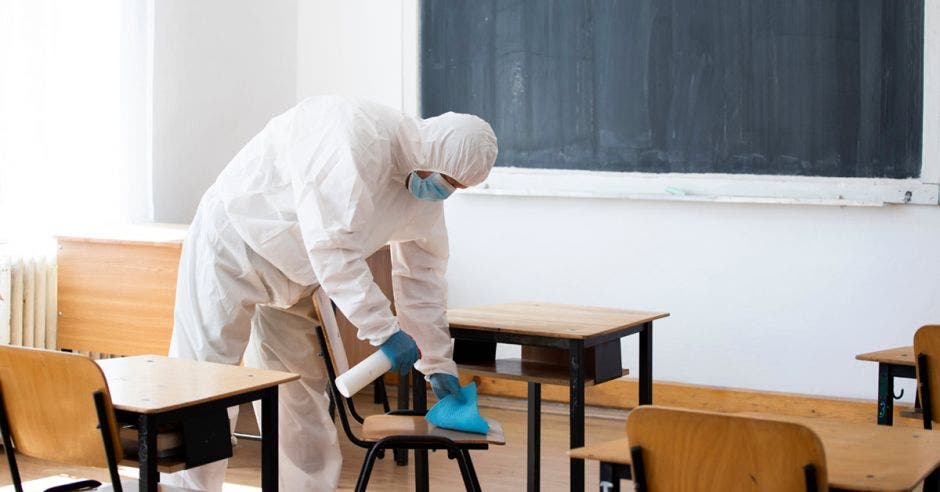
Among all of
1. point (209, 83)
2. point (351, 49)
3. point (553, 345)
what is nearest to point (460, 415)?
point (553, 345)

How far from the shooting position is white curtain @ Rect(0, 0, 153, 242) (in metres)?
4.52

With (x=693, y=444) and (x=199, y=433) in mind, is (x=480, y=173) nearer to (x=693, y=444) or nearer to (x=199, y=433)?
(x=199, y=433)

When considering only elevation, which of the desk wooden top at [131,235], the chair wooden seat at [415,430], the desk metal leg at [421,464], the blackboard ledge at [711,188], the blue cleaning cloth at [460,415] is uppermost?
the blackboard ledge at [711,188]

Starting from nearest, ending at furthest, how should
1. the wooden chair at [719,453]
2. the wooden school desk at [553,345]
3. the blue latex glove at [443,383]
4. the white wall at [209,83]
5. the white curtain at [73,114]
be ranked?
the wooden chair at [719,453] < the blue latex glove at [443,383] < the wooden school desk at [553,345] < the white curtain at [73,114] < the white wall at [209,83]

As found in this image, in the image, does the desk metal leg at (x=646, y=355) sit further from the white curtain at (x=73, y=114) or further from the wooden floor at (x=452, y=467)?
the white curtain at (x=73, y=114)

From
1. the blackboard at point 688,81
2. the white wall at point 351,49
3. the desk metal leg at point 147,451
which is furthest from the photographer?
the white wall at point 351,49

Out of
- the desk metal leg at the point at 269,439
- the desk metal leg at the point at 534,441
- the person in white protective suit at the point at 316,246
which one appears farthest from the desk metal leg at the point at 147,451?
the desk metal leg at the point at 534,441

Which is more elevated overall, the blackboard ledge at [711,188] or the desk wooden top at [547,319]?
the blackboard ledge at [711,188]

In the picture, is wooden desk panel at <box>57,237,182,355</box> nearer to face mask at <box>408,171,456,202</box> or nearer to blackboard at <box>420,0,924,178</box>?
face mask at <box>408,171,456,202</box>

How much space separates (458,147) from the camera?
3.04 meters

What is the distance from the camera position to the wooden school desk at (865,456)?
1972 millimetres

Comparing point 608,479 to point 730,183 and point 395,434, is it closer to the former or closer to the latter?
point 395,434

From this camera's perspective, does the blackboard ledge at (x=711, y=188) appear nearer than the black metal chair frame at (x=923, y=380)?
No

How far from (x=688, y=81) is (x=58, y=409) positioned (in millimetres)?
3574
